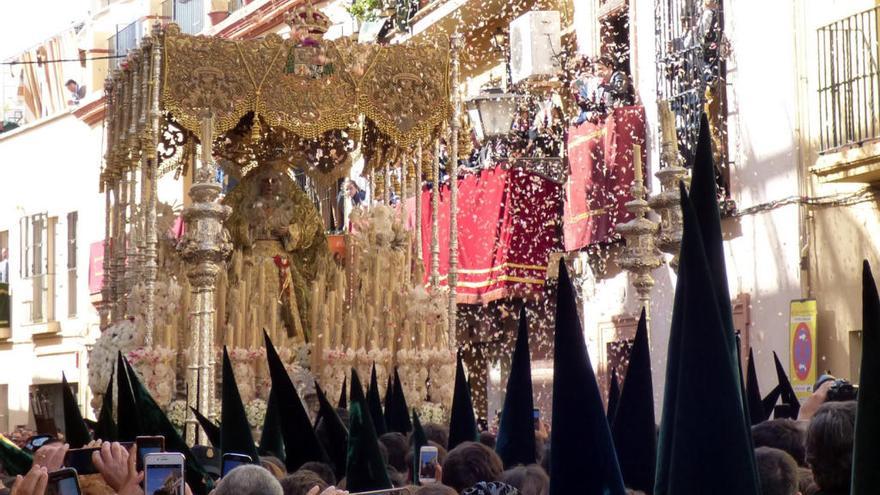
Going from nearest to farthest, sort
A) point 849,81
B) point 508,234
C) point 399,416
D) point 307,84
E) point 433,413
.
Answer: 1. point 399,416
2. point 433,413
3. point 849,81
4. point 307,84
5. point 508,234

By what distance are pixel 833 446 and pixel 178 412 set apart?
8.26 meters

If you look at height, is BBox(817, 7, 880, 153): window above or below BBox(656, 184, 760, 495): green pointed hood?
above

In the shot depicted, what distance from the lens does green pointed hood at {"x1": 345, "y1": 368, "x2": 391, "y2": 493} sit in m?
5.28

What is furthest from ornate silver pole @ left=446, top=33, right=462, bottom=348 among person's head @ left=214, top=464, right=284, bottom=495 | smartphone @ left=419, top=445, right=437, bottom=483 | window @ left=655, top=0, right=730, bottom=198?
person's head @ left=214, top=464, right=284, bottom=495

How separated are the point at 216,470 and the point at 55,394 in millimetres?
24514

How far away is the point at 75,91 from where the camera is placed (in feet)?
100

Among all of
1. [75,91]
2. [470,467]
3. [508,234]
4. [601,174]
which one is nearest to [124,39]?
[75,91]

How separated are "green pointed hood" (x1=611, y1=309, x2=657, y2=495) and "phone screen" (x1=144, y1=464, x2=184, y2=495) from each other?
1.51 meters

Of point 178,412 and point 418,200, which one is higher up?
point 418,200

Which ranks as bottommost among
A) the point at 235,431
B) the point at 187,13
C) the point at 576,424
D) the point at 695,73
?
the point at 235,431

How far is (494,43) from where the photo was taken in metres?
20.4

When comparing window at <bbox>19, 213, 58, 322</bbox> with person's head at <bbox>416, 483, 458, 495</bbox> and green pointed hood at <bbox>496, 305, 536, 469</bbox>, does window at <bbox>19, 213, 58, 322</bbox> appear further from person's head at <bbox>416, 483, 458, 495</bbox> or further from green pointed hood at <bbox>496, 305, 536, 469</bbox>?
person's head at <bbox>416, 483, 458, 495</bbox>

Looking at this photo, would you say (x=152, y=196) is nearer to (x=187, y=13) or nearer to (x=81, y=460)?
(x=81, y=460)

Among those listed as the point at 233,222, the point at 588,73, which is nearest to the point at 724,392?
the point at 233,222
